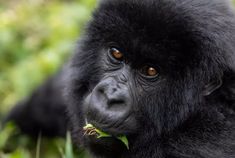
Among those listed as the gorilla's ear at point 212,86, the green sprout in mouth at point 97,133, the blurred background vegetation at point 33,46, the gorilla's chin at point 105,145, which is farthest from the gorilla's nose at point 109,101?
the blurred background vegetation at point 33,46

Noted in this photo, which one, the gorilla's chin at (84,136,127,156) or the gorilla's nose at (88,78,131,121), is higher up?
the gorilla's nose at (88,78,131,121)

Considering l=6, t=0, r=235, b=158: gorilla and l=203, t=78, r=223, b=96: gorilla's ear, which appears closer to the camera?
l=6, t=0, r=235, b=158: gorilla

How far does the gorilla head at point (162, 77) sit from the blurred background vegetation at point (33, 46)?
3018 mm

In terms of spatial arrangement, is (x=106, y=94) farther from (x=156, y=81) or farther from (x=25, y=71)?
(x=25, y=71)

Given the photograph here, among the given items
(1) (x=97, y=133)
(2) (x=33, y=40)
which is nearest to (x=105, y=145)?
(1) (x=97, y=133)

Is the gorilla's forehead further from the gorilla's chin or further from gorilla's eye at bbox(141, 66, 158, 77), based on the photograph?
the gorilla's chin

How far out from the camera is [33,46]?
9.52 m

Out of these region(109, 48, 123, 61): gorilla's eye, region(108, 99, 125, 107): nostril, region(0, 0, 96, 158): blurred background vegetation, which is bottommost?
region(108, 99, 125, 107): nostril

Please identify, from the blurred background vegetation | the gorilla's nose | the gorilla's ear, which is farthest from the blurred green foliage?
the gorilla's ear

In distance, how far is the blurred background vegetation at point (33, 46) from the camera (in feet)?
26.9

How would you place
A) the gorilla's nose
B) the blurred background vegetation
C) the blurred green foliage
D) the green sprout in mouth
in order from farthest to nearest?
the blurred green foliage
the blurred background vegetation
the green sprout in mouth
the gorilla's nose

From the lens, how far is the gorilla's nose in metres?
4.39

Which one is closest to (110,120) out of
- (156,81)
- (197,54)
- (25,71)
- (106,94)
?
(106,94)

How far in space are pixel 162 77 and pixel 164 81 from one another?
35mm
